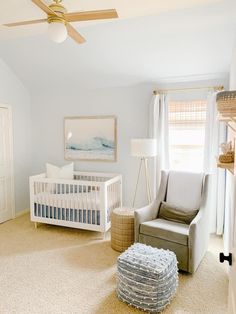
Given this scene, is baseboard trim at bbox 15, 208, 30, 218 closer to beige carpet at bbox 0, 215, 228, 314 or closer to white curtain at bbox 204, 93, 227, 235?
beige carpet at bbox 0, 215, 228, 314

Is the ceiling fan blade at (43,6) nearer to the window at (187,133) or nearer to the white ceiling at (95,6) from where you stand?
the white ceiling at (95,6)

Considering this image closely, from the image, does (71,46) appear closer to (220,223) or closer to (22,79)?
(22,79)

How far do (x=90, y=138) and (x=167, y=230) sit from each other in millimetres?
2299

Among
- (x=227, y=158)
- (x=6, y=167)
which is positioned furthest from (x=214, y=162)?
(x=6, y=167)

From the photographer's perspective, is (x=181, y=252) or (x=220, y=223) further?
(x=220, y=223)

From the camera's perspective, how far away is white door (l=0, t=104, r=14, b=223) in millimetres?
4242

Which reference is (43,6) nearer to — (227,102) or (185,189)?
(227,102)

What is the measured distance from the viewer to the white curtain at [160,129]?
3.98 meters

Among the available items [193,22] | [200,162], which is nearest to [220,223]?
[200,162]

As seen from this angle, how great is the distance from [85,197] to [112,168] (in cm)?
95

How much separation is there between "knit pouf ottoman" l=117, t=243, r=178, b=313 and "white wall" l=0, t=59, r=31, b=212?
117 inches

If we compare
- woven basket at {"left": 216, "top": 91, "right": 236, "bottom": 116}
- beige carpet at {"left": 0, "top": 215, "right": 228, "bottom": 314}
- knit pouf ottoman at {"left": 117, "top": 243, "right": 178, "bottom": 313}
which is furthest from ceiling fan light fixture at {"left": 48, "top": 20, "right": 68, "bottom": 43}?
beige carpet at {"left": 0, "top": 215, "right": 228, "bottom": 314}

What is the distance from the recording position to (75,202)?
368 cm

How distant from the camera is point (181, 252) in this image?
2684 mm
